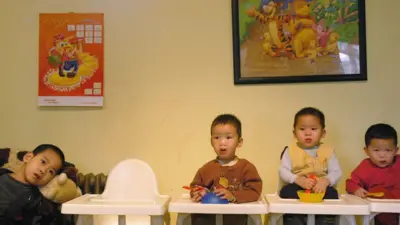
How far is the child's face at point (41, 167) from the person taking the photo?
151 centimetres

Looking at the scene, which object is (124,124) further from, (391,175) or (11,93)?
(391,175)

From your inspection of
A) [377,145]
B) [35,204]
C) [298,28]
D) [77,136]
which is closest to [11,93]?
[77,136]

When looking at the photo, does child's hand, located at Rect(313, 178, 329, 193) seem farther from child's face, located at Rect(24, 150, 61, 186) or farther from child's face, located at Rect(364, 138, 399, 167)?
child's face, located at Rect(24, 150, 61, 186)

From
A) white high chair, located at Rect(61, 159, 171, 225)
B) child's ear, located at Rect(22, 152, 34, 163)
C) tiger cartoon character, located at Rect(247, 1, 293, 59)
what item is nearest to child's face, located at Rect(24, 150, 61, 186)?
child's ear, located at Rect(22, 152, 34, 163)

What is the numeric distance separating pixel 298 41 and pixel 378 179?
0.64 meters

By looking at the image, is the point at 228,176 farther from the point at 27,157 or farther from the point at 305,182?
the point at 27,157

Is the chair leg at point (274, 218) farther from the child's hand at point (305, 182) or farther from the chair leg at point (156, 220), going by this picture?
the chair leg at point (156, 220)

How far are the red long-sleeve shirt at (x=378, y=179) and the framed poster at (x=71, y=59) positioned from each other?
107 cm

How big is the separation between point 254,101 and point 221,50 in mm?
261

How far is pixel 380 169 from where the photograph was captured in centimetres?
158

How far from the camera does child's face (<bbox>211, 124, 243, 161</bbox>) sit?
5.00 ft

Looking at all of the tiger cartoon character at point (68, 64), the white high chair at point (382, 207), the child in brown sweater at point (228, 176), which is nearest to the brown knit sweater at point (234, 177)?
the child in brown sweater at point (228, 176)

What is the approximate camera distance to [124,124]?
187 centimetres

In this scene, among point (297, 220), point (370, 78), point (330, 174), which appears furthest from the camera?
point (370, 78)
